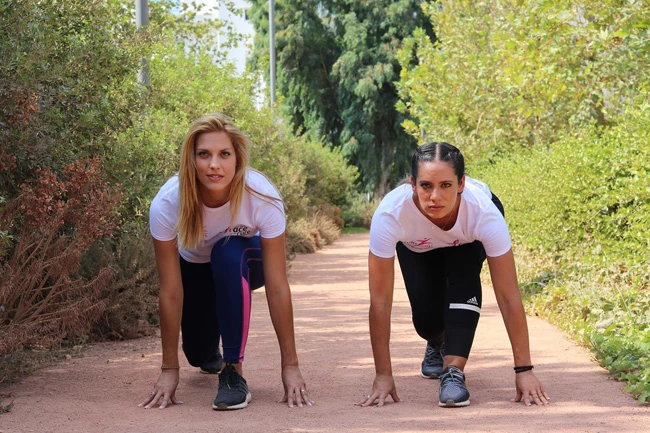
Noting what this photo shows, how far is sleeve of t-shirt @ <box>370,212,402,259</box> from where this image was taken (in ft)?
17.0

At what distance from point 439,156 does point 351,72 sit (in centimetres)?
3117

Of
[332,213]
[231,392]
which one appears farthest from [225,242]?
[332,213]

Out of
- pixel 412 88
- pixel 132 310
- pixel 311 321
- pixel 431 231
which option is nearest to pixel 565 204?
pixel 311 321

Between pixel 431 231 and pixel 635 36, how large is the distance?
17.1 feet

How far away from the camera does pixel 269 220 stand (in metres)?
5.31

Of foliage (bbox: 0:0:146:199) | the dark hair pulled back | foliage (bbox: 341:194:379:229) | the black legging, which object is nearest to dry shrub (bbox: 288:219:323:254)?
foliage (bbox: 0:0:146:199)

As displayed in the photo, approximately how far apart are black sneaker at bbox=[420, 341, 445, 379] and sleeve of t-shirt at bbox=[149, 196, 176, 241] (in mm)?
1778

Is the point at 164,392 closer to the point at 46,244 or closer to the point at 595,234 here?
the point at 46,244

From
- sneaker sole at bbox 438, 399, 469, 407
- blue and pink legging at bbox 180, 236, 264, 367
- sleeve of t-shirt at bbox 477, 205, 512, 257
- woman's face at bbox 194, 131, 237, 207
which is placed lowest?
sneaker sole at bbox 438, 399, 469, 407

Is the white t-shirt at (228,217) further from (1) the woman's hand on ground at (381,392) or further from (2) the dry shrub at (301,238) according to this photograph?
(2) the dry shrub at (301,238)

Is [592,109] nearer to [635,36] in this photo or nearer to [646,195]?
[635,36]

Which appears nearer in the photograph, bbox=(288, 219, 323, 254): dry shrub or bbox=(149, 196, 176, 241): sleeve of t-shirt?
bbox=(149, 196, 176, 241): sleeve of t-shirt

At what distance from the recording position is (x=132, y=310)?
26.4 ft

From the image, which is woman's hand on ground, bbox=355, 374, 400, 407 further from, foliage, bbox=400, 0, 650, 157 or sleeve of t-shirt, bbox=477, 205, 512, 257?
foliage, bbox=400, 0, 650, 157
